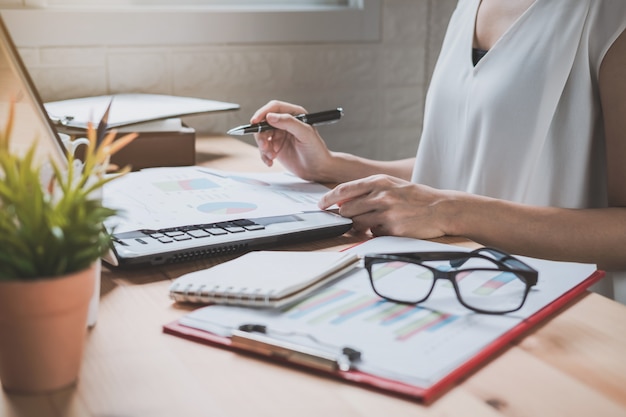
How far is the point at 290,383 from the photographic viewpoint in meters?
0.56

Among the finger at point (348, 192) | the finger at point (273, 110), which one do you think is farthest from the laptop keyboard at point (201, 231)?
the finger at point (273, 110)

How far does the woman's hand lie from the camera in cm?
92

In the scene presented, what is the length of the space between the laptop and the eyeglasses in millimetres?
153

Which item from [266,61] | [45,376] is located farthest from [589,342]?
[266,61]

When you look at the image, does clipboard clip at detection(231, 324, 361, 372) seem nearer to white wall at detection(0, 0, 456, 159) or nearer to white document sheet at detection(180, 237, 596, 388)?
white document sheet at detection(180, 237, 596, 388)

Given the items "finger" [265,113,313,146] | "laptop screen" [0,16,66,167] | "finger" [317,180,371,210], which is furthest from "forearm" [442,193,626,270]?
"laptop screen" [0,16,66,167]

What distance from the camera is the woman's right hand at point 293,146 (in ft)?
4.00

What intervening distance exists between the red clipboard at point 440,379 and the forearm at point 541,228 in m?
0.24

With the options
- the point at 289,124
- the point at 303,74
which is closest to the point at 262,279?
the point at 289,124

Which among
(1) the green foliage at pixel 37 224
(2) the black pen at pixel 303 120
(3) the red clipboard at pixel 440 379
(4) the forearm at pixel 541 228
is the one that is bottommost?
(4) the forearm at pixel 541 228

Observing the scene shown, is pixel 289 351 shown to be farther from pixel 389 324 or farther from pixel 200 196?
pixel 200 196

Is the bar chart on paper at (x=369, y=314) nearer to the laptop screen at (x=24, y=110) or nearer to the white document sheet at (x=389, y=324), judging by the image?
the white document sheet at (x=389, y=324)

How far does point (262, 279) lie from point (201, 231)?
0.57 ft

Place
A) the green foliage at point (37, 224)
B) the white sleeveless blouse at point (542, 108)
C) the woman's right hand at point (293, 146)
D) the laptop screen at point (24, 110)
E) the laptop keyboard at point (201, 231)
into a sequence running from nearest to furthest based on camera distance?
the green foliage at point (37, 224) → the laptop screen at point (24, 110) → the laptop keyboard at point (201, 231) → the white sleeveless blouse at point (542, 108) → the woman's right hand at point (293, 146)
